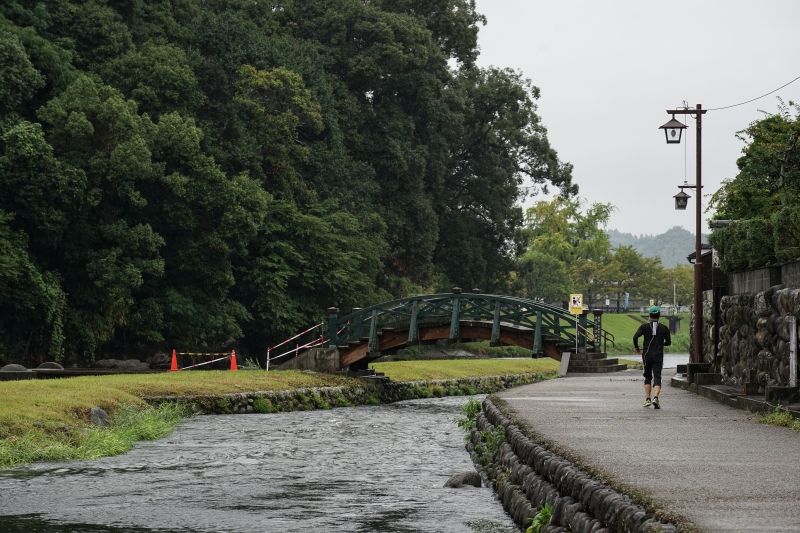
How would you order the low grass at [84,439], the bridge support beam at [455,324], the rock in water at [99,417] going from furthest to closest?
the bridge support beam at [455,324] → the rock in water at [99,417] → the low grass at [84,439]

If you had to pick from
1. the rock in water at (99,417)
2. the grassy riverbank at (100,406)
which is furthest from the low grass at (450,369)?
the rock in water at (99,417)

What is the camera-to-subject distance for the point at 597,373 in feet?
115

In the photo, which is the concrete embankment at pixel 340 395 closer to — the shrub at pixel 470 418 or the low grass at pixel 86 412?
the low grass at pixel 86 412

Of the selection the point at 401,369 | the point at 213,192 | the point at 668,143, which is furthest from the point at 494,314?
the point at 213,192

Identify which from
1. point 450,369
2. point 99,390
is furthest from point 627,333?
A: point 99,390

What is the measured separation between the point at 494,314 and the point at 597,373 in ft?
11.8

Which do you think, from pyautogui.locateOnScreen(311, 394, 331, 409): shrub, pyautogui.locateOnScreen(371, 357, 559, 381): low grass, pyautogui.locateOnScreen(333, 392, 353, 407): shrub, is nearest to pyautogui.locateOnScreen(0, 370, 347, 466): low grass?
pyautogui.locateOnScreen(311, 394, 331, 409): shrub

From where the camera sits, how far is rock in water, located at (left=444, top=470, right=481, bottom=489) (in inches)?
597

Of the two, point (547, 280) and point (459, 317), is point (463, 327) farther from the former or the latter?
point (547, 280)

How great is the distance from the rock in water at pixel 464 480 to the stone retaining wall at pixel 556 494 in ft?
0.84

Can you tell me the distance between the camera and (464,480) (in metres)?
15.3

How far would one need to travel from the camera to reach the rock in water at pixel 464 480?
15.2m

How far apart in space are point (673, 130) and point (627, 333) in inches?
3034

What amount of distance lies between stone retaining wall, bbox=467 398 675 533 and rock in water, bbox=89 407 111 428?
26.4 feet
